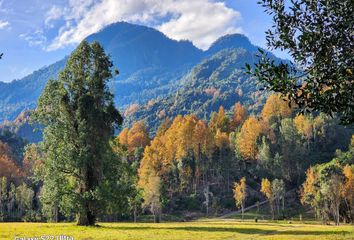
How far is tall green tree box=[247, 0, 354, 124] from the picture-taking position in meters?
12.0

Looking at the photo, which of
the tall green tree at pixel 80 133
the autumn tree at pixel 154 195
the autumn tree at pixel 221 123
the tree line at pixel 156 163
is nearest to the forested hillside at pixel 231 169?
the autumn tree at pixel 154 195

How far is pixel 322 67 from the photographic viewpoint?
1246cm

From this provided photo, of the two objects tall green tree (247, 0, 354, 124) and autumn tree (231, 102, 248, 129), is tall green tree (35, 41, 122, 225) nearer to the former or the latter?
tall green tree (247, 0, 354, 124)

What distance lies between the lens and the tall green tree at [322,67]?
12031 mm

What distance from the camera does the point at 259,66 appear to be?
12.8m

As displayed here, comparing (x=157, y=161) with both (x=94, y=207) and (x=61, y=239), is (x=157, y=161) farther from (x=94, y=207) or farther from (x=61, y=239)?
(x=61, y=239)

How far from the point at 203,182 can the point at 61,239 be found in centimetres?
10563

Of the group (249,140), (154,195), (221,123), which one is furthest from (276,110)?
(154,195)

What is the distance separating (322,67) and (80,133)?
39.1m

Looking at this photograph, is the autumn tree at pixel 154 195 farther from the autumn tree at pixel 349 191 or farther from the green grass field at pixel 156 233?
the green grass field at pixel 156 233

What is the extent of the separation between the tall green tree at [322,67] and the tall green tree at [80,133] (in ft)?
121

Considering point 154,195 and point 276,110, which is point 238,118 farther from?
point 154,195

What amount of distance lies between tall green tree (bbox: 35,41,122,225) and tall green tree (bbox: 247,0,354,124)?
36.7m

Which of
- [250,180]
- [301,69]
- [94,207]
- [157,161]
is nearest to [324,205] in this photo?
[250,180]
